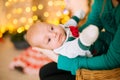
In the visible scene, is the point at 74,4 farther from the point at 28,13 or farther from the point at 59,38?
the point at 59,38

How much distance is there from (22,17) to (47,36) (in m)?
1.23

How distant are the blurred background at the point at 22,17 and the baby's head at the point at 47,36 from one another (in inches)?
40.6

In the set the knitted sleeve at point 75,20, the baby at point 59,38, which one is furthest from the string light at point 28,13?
the baby at point 59,38

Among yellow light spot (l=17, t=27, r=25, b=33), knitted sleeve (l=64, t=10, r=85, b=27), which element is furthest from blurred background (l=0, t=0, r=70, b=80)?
knitted sleeve (l=64, t=10, r=85, b=27)

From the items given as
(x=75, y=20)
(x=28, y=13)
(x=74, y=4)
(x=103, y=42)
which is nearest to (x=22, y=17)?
(x=28, y=13)

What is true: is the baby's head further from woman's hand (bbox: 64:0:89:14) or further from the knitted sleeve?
woman's hand (bbox: 64:0:89:14)

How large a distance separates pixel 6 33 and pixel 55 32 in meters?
1.30

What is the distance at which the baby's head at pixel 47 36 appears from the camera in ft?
3.21

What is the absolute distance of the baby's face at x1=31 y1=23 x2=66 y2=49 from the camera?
98cm

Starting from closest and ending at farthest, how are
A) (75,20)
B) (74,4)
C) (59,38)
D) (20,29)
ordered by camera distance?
(59,38), (75,20), (74,4), (20,29)

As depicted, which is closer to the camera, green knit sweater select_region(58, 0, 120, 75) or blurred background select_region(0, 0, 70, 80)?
green knit sweater select_region(58, 0, 120, 75)

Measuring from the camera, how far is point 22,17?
2.19 m

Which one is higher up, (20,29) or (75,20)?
(75,20)

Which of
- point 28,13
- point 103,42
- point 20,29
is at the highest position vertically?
point 103,42
